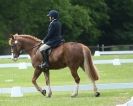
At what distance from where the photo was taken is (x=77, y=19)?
236 ft

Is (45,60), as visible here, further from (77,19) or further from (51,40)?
(77,19)

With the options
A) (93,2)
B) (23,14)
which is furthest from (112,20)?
(23,14)

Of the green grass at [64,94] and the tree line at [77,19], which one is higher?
the green grass at [64,94]

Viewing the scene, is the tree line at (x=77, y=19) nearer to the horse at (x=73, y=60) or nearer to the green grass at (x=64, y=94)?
the green grass at (x=64, y=94)

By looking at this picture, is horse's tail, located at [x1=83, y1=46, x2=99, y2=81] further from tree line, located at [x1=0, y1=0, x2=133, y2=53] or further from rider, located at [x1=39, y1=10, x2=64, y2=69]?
tree line, located at [x1=0, y1=0, x2=133, y2=53]

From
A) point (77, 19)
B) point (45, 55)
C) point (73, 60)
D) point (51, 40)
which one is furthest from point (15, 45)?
point (77, 19)

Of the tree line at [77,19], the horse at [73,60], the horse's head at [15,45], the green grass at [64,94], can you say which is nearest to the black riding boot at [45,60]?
the horse at [73,60]

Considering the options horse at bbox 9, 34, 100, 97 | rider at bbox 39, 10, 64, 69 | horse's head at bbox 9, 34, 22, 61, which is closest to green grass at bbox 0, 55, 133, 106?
horse at bbox 9, 34, 100, 97

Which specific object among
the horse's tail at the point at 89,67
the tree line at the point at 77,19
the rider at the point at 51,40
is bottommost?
the tree line at the point at 77,19

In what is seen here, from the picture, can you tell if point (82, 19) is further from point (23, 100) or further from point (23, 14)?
point (23, 100)

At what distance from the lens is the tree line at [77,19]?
6512cm

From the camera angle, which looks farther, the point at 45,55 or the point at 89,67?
the point at 45,55

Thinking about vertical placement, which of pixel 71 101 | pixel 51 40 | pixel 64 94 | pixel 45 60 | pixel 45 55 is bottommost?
pixel 64 94

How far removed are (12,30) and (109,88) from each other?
47188 millimetres
